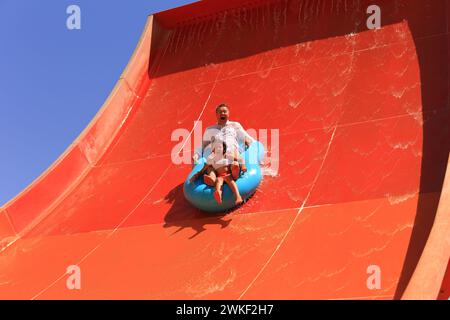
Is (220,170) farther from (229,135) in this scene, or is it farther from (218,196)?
(229,135)

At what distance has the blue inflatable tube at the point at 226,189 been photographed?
19.3 ft

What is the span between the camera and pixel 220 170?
588 cm

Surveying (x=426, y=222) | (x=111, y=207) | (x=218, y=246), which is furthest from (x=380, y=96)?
(x=111, y=207)

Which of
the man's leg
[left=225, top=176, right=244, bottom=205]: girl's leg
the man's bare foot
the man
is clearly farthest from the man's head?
the man's bare foot

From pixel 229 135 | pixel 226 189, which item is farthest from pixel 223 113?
pixel 226 189

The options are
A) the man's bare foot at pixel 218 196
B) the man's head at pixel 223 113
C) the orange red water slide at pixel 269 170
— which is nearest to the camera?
the orange red water slide at pixel 269 170

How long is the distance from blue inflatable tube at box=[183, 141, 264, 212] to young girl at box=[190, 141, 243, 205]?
0.06 meters

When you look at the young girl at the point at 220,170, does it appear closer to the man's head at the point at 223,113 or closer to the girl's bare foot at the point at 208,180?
the girl's bare foot at the point at 208,180

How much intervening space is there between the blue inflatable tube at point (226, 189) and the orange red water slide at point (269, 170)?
0.15 metres

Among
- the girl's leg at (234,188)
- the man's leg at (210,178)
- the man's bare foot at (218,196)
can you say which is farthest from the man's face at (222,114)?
the man's bare foot at (218,196)

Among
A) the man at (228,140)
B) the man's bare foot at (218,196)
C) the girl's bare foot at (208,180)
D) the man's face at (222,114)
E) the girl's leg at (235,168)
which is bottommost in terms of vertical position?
the man's bare foot at (218,196)

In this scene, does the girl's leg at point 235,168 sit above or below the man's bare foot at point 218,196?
above
